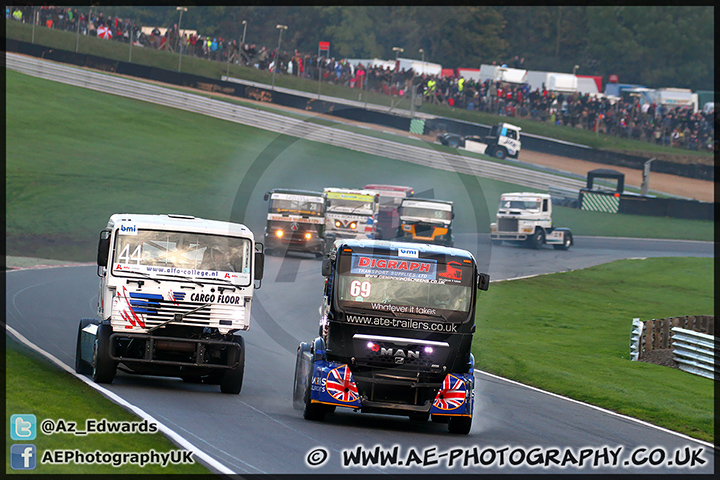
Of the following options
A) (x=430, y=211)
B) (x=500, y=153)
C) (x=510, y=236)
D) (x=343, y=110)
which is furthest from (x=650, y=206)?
(x=343, y=110)

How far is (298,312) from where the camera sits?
24938 millimetres

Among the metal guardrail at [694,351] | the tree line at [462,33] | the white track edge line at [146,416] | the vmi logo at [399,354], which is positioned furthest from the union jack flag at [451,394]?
A: the tree line at [462,33]

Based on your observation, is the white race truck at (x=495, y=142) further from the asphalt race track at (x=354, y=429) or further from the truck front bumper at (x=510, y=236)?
the asphalt race track at (x=354, y=429)

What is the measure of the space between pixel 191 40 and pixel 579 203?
108 ft

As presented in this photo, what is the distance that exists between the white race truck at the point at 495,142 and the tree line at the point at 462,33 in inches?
1663

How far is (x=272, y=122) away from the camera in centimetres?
5956

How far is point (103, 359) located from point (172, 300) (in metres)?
1.35

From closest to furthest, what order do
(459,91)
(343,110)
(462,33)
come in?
(343,110) < (459,91) < (462,33)

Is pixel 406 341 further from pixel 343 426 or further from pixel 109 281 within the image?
pixel 109 281

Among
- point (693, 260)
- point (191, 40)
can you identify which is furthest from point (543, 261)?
point (191, 40)

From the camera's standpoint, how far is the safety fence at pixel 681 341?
65.8 ft

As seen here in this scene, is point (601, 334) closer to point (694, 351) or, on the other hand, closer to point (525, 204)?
point (694, 351)

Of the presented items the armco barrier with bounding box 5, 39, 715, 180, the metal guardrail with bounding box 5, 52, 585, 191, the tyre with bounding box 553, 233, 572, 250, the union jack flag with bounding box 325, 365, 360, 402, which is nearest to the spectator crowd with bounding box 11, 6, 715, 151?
the armco barrier with bounding box 5, 39, 715, 180

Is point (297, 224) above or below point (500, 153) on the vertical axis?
below
